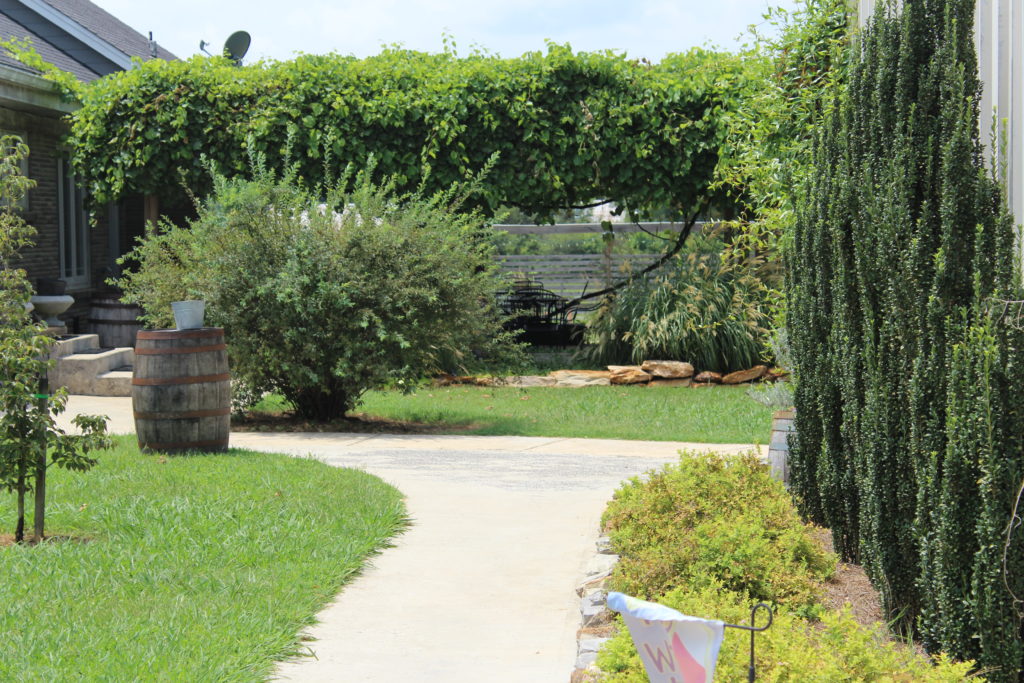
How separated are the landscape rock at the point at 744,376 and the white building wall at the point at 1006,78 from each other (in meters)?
10.2

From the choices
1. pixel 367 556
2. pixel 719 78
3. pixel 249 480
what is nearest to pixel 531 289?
pixel 719 78

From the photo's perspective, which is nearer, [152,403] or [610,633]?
[610,633]

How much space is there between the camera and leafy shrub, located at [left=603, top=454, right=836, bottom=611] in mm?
4148

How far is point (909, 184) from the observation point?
3951 mm

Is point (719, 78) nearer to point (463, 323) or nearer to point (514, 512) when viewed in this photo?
point (463, 323)

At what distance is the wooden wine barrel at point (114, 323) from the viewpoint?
46.7 feet

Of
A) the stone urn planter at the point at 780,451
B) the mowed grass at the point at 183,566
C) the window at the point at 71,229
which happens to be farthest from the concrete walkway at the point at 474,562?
the window at the point at 71,229

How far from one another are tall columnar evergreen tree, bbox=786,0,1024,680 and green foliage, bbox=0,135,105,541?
12.7ft

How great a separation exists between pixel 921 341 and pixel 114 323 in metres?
12.4

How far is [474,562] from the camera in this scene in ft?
18.1

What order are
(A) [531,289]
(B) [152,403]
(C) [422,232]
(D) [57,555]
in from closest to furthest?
(D) [57,555]
(B) [152,403]
(C) [422,232]
(A) [531,289]

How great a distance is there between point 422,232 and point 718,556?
267 inches

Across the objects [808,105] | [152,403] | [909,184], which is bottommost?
[152,403]

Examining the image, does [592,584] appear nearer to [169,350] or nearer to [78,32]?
[169,350]
